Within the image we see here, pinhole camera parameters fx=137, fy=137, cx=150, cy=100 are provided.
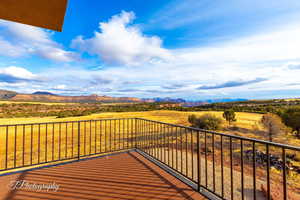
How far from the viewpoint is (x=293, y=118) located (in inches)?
413

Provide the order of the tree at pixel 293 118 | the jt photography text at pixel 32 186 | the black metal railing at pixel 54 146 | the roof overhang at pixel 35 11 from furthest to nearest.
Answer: the tree at pixel 293 118 < the black metal railing at pixel 54 146 < the jt photography text at pixel 32 186 < the roof overhang at pixel 35 11

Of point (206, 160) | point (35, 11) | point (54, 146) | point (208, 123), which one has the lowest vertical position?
point (54, 146)

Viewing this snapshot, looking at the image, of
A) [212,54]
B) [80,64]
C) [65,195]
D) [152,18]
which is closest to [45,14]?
[65,195]

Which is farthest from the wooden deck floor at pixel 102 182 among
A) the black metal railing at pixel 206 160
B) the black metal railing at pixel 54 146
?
the black metal railing at pixel 54 146

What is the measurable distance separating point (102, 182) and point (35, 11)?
2940 mm

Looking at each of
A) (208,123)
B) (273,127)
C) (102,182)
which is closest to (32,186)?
(102,182)

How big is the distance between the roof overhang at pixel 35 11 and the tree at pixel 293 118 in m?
15.0

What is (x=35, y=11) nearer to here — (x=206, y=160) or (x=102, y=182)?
(x=102, y=182)

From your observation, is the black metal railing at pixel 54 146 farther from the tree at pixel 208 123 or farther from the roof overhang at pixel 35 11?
the tree at pixel 208 123

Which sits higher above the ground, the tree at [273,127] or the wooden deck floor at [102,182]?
the wooden deck floor at [102,182]

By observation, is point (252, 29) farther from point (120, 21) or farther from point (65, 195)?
point (65, 195)

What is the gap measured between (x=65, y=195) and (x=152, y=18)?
8.70 meters

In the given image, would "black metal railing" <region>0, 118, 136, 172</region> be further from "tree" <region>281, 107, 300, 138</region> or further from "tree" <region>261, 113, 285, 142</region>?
"tree" <region>281, 107, 300, 138</region>

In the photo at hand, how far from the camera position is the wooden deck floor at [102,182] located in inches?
78.1
